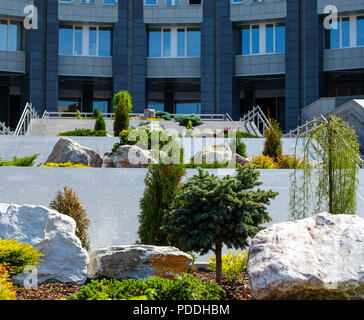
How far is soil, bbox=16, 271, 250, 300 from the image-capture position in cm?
893

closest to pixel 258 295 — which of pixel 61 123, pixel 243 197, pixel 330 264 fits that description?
pixel 330 264

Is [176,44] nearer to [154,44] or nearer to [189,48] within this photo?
[189,48]

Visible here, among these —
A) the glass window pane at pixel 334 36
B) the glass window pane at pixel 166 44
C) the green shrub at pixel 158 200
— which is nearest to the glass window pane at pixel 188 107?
the glass window pane at pixel 166 44

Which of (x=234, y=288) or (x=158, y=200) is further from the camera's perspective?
(x=158, y=200)

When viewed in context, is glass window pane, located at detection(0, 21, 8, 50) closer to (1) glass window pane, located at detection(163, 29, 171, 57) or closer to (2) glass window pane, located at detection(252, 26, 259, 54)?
(1) glass window pane, located at detection(163, 29, 171, 57)

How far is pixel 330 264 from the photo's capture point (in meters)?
7.71

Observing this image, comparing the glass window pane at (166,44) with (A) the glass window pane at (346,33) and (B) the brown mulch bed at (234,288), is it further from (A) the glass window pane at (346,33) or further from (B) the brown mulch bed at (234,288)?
(B) the brown mulch bed at (234,288)

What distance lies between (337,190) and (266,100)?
1264 inches

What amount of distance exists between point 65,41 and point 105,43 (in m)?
2.81

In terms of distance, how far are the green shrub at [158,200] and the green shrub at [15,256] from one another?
2.91 m

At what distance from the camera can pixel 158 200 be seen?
1153 centimetres

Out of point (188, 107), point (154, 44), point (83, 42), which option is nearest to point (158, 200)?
point (154, 44)

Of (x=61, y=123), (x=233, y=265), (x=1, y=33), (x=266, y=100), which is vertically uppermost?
(x=1, y=33)

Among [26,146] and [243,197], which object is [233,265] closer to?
[243,197]
